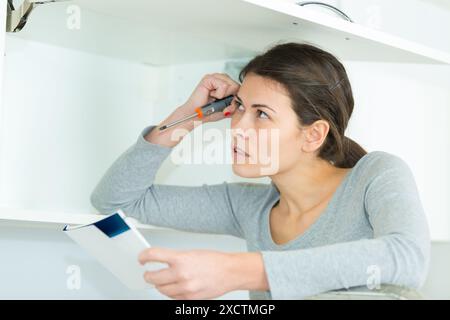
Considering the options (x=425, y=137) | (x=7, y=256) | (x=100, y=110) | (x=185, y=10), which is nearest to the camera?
(x=185, y=10)

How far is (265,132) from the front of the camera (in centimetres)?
113

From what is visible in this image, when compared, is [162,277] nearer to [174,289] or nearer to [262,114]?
[174,289]

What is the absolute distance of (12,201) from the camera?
121cm

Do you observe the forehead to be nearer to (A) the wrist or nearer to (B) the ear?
(B) the ear

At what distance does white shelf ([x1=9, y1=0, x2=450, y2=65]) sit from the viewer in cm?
112

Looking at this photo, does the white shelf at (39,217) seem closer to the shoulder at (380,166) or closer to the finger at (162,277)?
the finger at (162,277)

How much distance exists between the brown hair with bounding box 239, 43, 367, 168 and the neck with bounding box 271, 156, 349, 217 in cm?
3

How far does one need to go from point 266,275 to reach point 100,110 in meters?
0.62

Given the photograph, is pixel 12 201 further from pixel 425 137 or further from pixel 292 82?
pixel 425 137

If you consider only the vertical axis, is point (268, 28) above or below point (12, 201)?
above

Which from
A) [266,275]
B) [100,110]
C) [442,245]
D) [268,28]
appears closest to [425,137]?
[442,245]

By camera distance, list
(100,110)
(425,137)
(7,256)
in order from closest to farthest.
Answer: (7,256) → (100,110) → (425,137)

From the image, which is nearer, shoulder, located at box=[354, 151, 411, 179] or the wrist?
the wrist

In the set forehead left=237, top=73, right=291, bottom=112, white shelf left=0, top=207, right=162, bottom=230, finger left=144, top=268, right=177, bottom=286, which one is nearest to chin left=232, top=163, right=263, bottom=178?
forehead left=237, top=73, right=291, bottom=112
